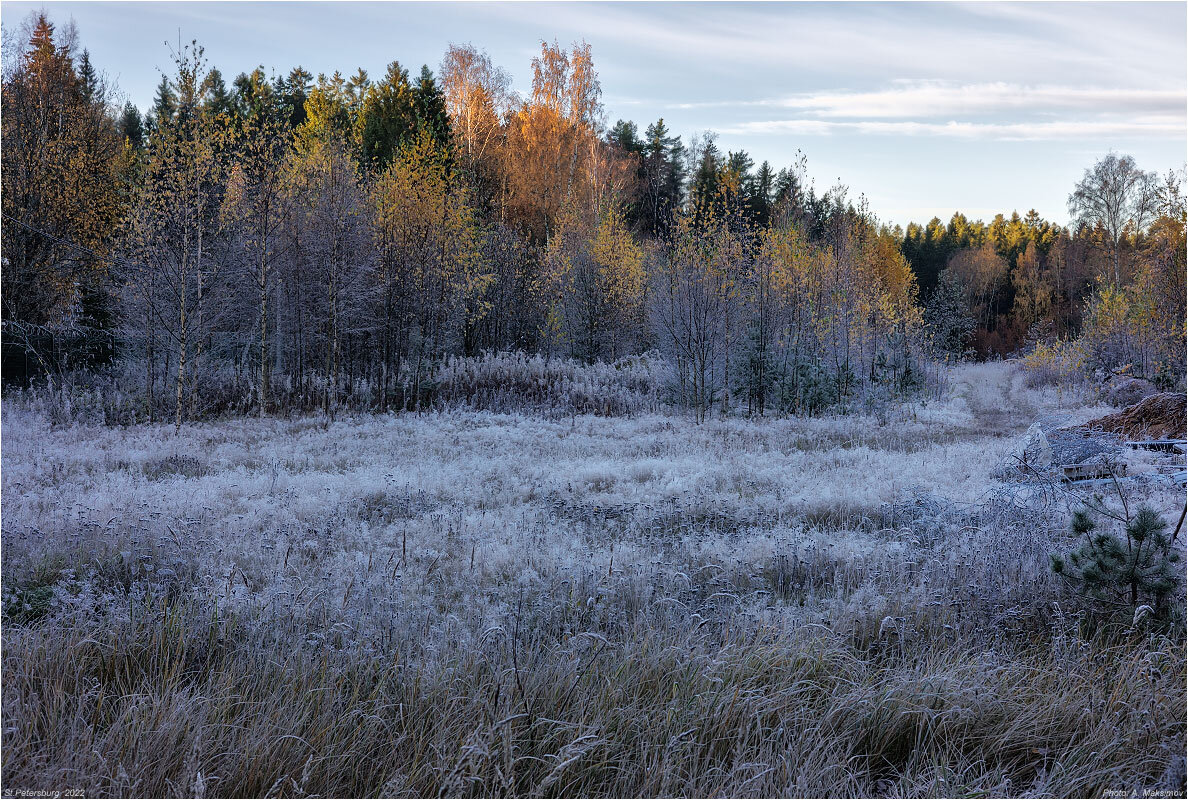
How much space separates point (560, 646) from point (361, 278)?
18.4m

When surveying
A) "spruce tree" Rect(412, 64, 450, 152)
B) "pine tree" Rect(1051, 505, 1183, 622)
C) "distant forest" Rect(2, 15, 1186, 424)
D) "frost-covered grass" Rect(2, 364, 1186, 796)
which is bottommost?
"frost-covered grass" Rect(2, 364, 1186, 796)

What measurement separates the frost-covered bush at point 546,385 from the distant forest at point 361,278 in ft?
2.86

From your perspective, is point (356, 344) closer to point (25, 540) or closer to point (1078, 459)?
point (25, 540)

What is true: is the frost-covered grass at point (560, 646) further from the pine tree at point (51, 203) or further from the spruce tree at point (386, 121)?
the spruce tree at point (386, 121)

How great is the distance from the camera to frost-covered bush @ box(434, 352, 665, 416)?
1859 cm

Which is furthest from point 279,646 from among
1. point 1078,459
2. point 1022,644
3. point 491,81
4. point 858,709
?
point 491,81

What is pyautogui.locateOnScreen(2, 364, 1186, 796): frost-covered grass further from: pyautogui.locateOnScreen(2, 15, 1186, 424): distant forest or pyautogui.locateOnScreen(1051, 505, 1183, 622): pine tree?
pyautogui.locateOnScreen(2, 15, 1186, 424): distant forest

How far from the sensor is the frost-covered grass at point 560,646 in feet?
10.2

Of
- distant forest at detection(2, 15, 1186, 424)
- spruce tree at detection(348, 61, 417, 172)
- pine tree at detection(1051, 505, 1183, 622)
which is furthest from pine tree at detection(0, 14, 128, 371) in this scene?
pine tree at detection(1051, 505, 1183, 622)

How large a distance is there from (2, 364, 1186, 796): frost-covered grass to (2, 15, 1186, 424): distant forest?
9.21 metres

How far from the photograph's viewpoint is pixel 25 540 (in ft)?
20.2

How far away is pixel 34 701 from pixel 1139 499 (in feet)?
30.7

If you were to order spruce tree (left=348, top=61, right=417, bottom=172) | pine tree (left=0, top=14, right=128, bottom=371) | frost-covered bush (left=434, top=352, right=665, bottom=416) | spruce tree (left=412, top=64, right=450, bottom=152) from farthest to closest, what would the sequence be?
spruce tree (left=348, top=61, right=417, bottom=172)
spruce tree (left=412, top=64, right=450, bottom=152)
frost-covered bush (left=434, top=352, right=665, bottom=416)
pine tree (left=0, top=14, right=128, bottom=371)

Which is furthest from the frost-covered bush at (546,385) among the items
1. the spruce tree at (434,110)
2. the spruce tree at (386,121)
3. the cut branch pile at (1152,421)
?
the spruce tree at (386,121)
